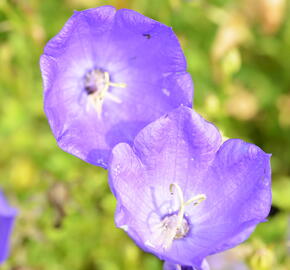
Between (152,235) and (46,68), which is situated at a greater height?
(46,68)

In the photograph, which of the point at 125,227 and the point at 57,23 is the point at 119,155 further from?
the point at 57,23

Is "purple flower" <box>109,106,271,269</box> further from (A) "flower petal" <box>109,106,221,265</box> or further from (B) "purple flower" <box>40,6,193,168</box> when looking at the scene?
(B) "purple flower" <box>40,6,193,168</box>

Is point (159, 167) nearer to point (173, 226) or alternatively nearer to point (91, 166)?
point (173, 226)

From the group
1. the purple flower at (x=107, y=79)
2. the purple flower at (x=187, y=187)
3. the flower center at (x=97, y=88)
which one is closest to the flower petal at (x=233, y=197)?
the purple flower at (x=187, y=187)

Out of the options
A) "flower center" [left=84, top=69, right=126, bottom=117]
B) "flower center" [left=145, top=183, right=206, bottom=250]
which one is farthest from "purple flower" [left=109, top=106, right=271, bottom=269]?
"flower center" [left=84, top=69, right=126, bottom=117]

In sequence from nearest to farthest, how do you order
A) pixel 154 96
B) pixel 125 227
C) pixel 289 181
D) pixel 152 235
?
1. pixel 125 227
2. pixel 152 235
3. pixel 154 96
4. pixel 289 181

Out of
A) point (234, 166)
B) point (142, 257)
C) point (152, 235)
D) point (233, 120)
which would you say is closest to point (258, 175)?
point (234, 166)
